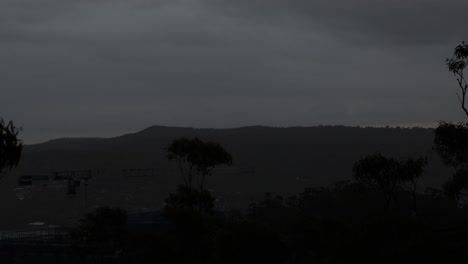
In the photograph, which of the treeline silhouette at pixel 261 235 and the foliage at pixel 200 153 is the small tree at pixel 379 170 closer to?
the treeline silhouette at pixel 261 235

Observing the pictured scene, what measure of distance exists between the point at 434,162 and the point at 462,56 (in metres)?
164

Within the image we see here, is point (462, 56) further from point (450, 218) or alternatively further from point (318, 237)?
point (450, 218)

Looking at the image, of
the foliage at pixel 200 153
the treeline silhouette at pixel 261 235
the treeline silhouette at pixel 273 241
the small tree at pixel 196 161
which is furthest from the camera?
the foliage at pixel 200 153

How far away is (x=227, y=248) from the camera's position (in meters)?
42.3

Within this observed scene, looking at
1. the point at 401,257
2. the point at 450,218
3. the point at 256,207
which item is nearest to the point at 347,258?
the point at 401,257

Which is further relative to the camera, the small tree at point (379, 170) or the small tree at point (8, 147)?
the small tree at point (379, 170)

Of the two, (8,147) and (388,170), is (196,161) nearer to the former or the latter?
(388,170)

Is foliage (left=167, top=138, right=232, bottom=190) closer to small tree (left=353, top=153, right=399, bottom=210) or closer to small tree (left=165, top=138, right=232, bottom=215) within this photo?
small tree (left=165, top=138, right=232, bottom=215)

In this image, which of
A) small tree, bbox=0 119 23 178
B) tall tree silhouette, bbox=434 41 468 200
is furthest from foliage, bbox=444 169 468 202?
small tree, bbox=0 119 23 178

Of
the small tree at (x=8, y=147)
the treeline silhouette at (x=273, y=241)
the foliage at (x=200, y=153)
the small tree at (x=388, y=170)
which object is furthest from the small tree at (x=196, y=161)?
the small tree at (x=8, y=147)

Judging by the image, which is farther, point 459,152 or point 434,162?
point 434,162

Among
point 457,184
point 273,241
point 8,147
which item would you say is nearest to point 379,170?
point 457,184

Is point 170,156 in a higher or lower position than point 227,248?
higher

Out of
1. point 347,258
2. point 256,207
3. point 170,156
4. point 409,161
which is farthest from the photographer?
point 256,207
